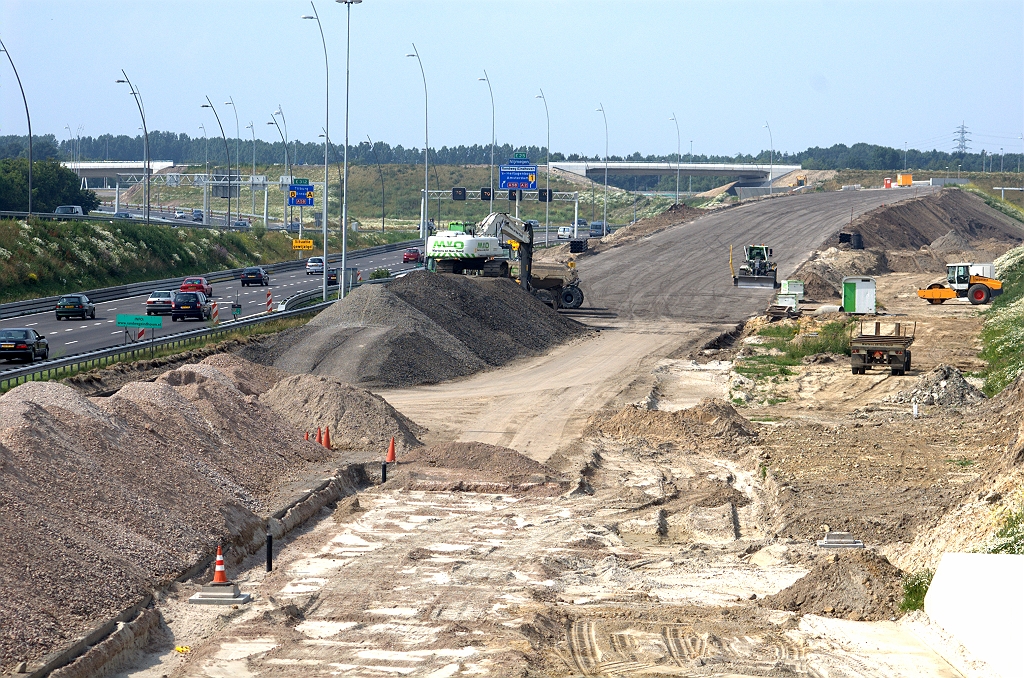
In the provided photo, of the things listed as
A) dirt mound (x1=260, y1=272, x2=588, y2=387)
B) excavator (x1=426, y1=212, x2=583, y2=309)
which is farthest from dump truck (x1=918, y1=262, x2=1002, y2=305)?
dirt mound (x1=260, y1=272, x2=588, y2=387)

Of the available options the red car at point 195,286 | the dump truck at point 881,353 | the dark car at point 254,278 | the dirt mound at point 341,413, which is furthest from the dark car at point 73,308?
the dump truck at point 881,353

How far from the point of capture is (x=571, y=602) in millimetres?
17516

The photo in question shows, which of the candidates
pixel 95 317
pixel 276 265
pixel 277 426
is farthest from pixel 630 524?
pixel 276 265

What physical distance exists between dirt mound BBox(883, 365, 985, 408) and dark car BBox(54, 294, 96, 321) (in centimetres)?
3544

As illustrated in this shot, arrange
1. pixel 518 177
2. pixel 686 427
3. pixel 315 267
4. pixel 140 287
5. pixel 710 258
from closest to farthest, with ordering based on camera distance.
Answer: pixel 686 427
pixel 140 287
pixel 710 258
pixel 315 267
pixel 518 177

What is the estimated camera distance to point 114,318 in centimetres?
5447

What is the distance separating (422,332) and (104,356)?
11804 millimetres

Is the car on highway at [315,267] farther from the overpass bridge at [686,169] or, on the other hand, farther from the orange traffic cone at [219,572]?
the overpass bridge at [686,169]

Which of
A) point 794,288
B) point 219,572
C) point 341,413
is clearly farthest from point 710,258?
point 219,572

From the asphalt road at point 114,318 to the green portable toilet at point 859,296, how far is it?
27.8m

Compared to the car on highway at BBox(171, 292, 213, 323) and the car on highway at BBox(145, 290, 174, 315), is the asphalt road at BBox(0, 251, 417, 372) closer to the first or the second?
the car on highway at BBox(145, 290, 174, 315)

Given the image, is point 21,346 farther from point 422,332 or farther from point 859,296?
point 859,296

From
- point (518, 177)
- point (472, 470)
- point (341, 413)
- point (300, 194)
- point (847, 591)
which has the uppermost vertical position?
point (518, 177)

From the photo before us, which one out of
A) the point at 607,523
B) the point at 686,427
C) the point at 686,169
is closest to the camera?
the point at 607,523
